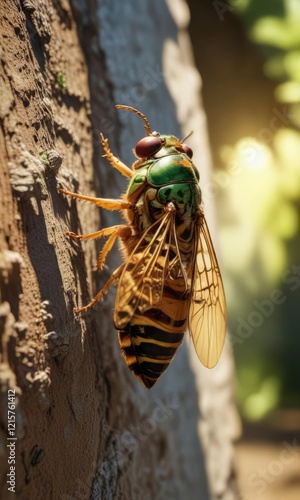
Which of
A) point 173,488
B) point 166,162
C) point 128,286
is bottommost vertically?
point 173,488

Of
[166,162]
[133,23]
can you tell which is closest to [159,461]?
[166,162]

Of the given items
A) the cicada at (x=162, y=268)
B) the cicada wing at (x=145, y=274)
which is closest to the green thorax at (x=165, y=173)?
the cicada at (x=162, y=268)

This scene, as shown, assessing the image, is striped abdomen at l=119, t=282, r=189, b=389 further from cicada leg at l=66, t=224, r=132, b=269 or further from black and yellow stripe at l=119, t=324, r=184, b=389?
cicada leg at l=66, t=224, r=132, b=269

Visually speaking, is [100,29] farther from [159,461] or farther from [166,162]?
[159,461]

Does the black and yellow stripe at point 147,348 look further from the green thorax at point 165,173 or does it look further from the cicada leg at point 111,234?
the green thorax at point 165,173

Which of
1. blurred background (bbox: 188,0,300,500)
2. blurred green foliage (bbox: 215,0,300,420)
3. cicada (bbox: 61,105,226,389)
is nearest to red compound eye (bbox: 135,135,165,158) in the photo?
cicada (bbox: 61,105,226,389)
